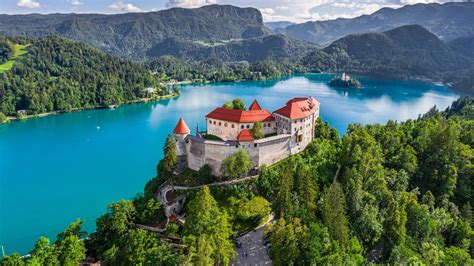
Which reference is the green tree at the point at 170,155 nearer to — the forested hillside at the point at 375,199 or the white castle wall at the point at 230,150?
the white castle wall at the point at 230,150

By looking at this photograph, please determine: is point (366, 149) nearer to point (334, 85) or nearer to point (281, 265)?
point (281, 265)

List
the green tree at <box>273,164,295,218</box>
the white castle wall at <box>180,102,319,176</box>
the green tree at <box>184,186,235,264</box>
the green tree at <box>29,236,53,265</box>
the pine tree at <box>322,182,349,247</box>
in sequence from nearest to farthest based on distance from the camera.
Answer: the green tree at <box>184,186,235,264</box>
the green tree at <box>29,236,53,265</box>
the pine tree at <box>322,182,349,247</box>
the green tree at <box>273,164,295,218</box>
the white castle wall at <box>180,102,319,176</box>

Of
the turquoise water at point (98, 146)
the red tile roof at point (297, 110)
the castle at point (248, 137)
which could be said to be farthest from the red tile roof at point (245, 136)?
the turquoise water at point (98, 146)

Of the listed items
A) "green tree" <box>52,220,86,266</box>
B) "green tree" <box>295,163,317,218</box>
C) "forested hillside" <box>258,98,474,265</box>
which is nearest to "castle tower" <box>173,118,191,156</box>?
"forested hillside" <box>258,98,474,265</box>

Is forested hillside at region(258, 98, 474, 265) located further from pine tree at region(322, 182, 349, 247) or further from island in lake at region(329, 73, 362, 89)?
island in lake at region(329, 73, 362, 89)

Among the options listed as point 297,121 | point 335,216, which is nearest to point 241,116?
point 297,121

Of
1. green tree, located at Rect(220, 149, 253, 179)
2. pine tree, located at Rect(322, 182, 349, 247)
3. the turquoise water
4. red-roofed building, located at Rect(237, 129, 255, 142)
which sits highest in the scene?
red-roofed building, located at Rect(237, 129, 255, 142)
